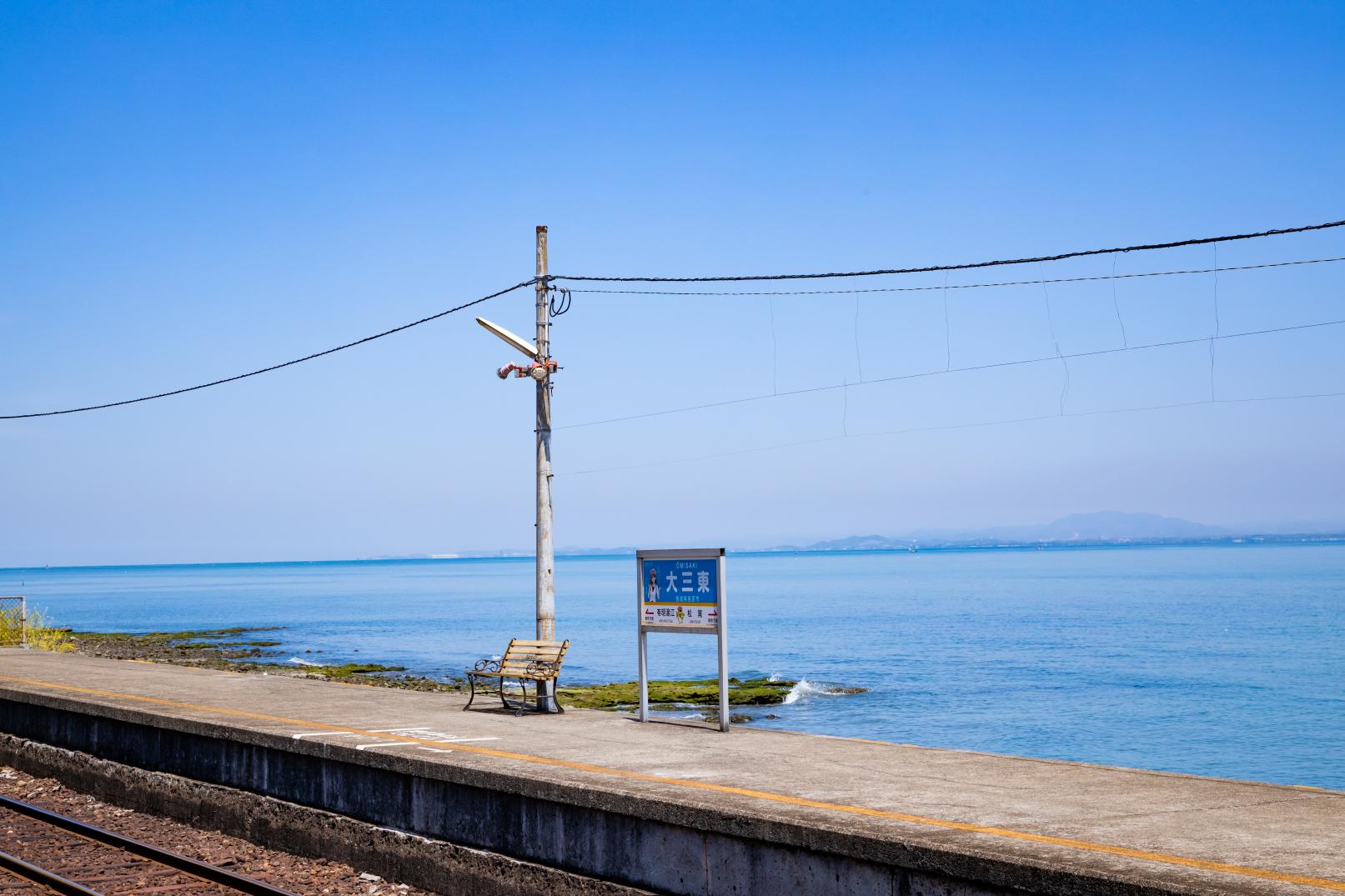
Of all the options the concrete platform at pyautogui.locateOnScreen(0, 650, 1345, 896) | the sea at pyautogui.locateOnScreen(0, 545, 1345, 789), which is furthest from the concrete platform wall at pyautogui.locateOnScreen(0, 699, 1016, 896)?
the sea at pyautogui.locateOnScreen(0, 545, 1345, 789)

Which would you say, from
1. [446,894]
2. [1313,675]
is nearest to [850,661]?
[1313,675]

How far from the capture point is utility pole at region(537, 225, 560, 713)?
1507cm

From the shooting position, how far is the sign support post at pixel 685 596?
12570 mm

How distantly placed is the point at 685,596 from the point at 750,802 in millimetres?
4472

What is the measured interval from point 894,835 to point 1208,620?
6544 cm

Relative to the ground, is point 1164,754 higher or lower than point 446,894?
lower

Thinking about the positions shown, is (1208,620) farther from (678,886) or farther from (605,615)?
(678,886)

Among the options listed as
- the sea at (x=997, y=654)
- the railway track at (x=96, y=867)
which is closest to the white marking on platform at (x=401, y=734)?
the railway track at (x=96, y=867)

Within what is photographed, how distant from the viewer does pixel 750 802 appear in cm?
867

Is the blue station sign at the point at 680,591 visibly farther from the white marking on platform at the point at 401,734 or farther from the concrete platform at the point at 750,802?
the white marking on platform at the point at 401,734

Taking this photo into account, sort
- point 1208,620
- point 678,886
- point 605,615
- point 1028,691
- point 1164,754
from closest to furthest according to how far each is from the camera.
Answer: point 678,886
point 1164,754
point 1028,691
point 1208,620
point 605,615

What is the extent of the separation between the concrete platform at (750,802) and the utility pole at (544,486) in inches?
40.7

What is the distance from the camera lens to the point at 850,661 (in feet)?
156

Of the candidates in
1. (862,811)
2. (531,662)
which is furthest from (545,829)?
(531,662)
